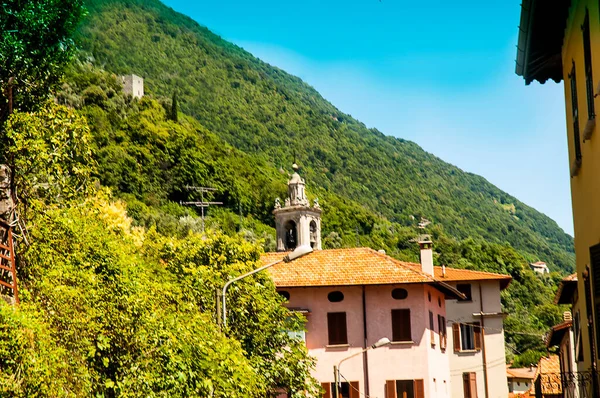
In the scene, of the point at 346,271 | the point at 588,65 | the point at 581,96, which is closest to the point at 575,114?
the point at 581,96

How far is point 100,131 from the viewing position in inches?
5290

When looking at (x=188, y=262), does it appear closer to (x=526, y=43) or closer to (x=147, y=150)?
(x=526, y=43)

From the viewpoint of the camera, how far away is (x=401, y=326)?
1854 inches

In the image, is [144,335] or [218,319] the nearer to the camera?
[144,335]

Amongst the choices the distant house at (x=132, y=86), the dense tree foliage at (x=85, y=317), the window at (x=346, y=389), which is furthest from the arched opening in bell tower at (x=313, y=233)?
the distant house at (x=132, y=86)

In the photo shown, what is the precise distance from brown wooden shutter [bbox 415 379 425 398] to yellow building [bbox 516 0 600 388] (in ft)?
110

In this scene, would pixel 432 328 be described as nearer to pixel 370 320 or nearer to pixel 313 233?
pixel 370 320

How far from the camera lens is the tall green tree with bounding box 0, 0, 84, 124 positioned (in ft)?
84.9

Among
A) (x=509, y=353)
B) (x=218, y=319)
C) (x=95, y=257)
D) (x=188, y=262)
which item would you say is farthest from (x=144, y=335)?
(x=509, y=353)

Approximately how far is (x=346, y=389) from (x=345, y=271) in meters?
5.50

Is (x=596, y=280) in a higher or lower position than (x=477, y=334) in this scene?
lower

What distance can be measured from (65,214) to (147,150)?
381 feet

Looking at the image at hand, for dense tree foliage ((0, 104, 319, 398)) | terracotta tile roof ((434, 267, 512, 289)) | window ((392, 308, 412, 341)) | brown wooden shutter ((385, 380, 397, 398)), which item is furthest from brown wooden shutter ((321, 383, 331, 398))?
dense tree foliage ((0, 104, 319, 398))

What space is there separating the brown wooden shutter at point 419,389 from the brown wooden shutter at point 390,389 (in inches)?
39.0
